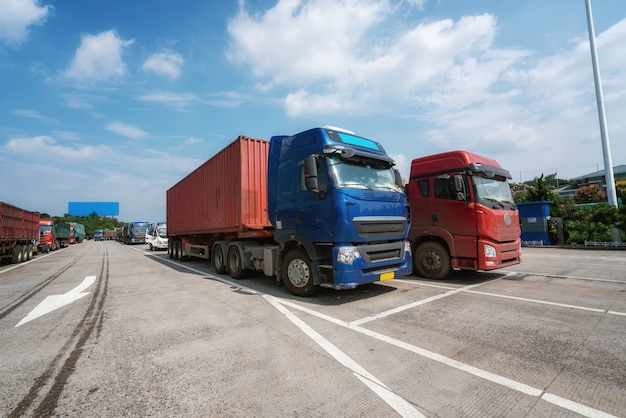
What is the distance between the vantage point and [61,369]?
302 centimetres

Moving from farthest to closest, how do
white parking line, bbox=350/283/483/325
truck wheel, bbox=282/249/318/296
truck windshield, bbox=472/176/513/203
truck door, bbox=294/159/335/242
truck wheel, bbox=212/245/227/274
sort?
truck wheel, bbox=212/245/227/274 < truck windshield, bbox=472/176/513/203 < truck wheel, bbox=282/249/318/296 < truck door, bbox=294/159/335/242 < white parking line, bbox=350/283/483/325

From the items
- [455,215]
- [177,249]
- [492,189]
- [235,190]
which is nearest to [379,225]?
[455,215]

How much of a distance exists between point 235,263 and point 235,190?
2.03 metres

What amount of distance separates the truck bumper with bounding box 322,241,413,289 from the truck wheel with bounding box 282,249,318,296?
48cm

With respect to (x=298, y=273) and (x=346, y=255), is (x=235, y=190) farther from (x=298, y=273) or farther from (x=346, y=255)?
(x=346, y=255)

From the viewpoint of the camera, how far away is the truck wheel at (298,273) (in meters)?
5.62

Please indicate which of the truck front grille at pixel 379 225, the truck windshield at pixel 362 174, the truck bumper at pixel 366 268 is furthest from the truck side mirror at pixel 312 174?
the truck bumper at pixel 366 268

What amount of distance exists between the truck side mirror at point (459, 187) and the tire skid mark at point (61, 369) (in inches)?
272

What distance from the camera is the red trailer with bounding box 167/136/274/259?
7715mm

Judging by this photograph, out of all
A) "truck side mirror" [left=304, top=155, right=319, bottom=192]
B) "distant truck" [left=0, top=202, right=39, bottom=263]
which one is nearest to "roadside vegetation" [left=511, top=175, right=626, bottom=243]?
"truck side mirror" [left=304, top=155, right=319, bottom=192]

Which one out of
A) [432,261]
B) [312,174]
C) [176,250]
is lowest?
[432,261]

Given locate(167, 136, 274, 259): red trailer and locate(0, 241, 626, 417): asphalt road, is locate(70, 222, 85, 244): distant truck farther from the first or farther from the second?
locate(0, 241, 626, 417): asphalt road

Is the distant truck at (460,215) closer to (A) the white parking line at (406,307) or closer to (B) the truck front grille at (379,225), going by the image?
(A) the white parking line at (406,307)

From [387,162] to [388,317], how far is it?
3.17 metres
